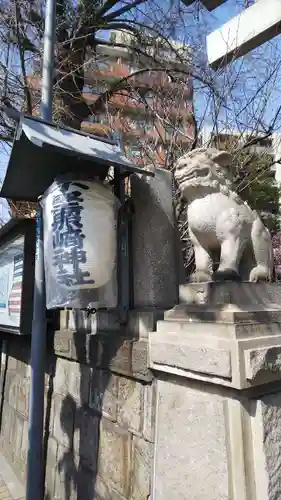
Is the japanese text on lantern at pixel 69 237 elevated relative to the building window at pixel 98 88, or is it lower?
lower

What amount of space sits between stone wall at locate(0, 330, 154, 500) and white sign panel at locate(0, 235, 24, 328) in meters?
0.58

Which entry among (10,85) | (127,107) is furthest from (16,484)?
(127,107)

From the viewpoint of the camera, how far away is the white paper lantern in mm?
2299

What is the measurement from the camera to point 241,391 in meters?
1.75

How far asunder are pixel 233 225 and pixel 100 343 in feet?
4.60

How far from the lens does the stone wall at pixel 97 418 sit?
92.0 inches

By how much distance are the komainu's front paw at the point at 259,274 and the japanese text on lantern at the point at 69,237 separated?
1.11m

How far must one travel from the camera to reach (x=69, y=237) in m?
2.34

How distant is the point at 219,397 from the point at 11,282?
3053 mm

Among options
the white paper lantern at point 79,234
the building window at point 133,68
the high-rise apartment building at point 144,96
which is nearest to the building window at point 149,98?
the high-rise apartment building at point 144,96

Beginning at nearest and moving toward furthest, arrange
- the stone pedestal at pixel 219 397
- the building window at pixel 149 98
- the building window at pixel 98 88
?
the stone pedestal at pixel 219 397 < the building window at pixel 149 98 < the building window at pixel 98 88

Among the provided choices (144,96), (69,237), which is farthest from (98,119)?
(69,237)

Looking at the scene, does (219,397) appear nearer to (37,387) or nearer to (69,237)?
(69,237)

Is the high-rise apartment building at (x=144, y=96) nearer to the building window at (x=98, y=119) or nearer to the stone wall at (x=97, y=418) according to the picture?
the building window at (x=98, y=119)
